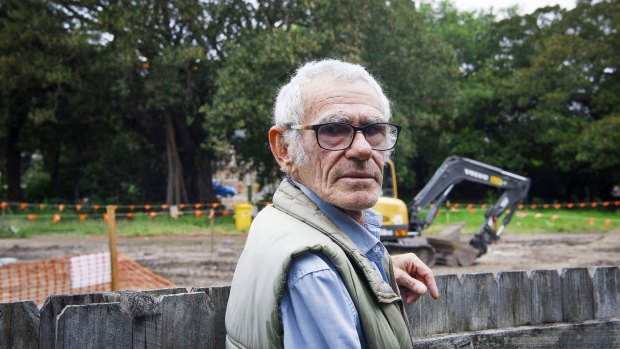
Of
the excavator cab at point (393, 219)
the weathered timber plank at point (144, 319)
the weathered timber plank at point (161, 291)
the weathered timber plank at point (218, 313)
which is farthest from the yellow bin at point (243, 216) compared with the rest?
the weathered timber plank at point (144, 319)

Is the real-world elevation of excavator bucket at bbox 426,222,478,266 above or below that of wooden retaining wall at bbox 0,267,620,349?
below

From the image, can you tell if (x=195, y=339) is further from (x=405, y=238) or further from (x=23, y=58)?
(x=23, y=58)

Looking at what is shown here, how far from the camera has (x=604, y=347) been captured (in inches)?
124

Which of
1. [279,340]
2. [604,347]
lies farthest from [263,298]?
[604,347]

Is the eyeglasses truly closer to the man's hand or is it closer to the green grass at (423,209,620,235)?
the man's hand

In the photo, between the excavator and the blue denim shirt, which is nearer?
the blue denim shirt

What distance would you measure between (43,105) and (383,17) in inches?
570

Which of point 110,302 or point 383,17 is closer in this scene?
point 110,302

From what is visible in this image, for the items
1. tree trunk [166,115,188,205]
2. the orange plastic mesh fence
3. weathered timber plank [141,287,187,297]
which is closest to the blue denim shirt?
weathered timber plank [141,287,187,297]

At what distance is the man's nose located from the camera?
196 centimetres

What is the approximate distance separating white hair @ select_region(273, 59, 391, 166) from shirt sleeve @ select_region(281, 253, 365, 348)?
1.67 ft

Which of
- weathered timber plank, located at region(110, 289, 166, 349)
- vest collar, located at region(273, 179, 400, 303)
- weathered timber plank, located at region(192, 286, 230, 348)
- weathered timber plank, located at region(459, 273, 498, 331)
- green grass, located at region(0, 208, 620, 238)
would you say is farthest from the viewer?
green grass, located at region(0, 208, 620, 238)

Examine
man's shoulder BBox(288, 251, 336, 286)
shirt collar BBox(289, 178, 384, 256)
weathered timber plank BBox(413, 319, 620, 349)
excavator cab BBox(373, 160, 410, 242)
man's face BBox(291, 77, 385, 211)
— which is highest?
man's face BBox(291, 77, 385, 211)

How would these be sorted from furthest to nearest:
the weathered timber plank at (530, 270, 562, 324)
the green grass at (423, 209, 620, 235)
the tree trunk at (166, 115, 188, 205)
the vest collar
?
the tree trunk at (166, 115, 188, 205)
the green grass at (423, 209, 620, 235)
the weathered timber plank at (530, 270, 562, 324)
the vest collar
